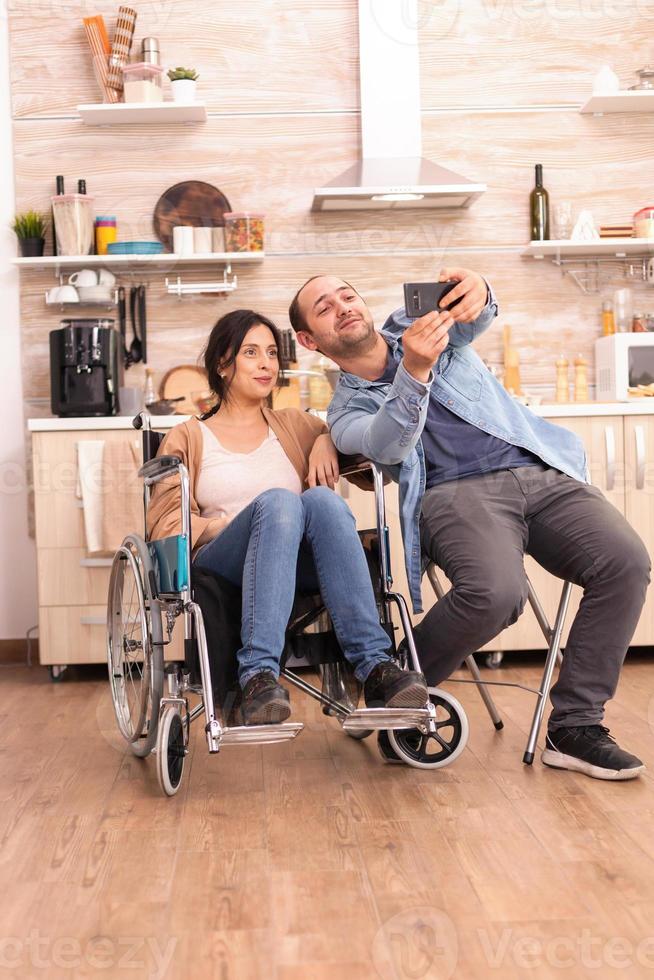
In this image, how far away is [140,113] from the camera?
3.79 metres

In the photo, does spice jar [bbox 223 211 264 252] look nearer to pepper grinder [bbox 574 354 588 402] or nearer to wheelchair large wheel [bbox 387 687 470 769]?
pepper grinder [bbox 574 354 588 402]

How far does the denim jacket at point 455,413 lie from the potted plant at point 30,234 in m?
1.80

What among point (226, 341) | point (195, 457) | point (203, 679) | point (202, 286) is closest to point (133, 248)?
point (202, 286)

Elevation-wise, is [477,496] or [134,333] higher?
[134,333]

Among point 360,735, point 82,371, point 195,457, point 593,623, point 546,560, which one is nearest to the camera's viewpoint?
point 593,623

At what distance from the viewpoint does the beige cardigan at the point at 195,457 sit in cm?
232

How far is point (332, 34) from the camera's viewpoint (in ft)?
12.8

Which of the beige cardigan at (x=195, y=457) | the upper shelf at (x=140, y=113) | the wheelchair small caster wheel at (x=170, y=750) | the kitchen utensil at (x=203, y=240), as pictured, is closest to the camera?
the wheelchair small caster wheel at (x=170, y=750)

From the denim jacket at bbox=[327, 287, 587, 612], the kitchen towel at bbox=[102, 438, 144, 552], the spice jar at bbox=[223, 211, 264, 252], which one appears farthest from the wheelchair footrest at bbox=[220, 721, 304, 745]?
the spice jar at bbox=[223, 211, 264, 252]

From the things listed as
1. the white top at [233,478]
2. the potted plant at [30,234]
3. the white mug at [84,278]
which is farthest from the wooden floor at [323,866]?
the potted plant at [30,234]

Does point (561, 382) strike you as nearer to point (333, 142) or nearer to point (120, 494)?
point (333, 142)

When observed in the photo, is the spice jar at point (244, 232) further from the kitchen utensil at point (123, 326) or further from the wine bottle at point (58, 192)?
the wine bottle at point (58, 192)

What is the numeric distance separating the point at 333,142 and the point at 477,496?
2.09m

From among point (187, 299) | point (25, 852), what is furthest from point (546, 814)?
point (187, 299)
